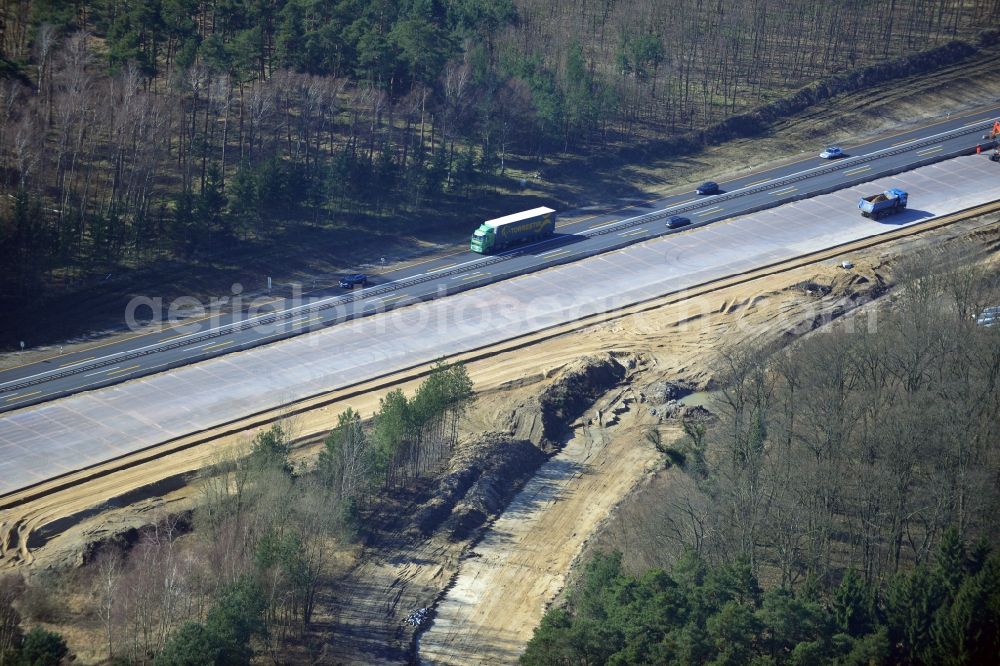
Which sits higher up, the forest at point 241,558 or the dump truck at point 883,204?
the dump truck at point 883,204

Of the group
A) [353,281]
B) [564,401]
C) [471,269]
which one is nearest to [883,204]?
[471,269]

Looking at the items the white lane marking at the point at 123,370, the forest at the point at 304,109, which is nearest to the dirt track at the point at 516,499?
the white lane marking at the point at 123,370

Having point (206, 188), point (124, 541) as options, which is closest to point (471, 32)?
point (206, 188)

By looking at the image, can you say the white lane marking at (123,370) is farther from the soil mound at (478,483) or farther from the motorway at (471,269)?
the soil mound at (478,483)

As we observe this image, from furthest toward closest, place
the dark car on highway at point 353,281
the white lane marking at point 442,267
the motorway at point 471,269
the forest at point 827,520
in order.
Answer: the white lane marking at point 442,267 < the dark car on highway at point 353,281 < the motorway at point 471,269 < the forest at point 827,520

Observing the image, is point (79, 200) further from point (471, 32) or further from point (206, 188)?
point (471, 32)
